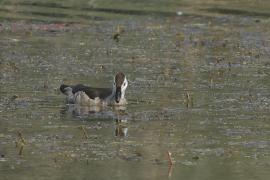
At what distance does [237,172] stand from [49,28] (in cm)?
1399

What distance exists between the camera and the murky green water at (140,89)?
40.9 feet

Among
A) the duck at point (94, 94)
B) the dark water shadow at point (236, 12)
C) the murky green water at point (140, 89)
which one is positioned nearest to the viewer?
the murky green water at point (140, 89)

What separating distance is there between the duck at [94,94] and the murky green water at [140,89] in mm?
195

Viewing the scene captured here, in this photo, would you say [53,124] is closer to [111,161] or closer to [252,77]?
[111,161]

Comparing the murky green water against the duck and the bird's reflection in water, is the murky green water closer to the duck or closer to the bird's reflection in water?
the bird's reflection in water

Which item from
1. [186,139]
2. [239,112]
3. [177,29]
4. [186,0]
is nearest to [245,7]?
[186,0]

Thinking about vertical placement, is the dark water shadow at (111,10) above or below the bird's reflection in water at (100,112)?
above

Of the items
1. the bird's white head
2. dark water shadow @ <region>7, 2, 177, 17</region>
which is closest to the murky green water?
dark water shadow @ <region>7, 2, 177, 17</region>

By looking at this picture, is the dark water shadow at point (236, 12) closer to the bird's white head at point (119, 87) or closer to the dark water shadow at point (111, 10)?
the dark water shadow at point (111, 10)

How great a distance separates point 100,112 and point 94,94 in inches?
27.9

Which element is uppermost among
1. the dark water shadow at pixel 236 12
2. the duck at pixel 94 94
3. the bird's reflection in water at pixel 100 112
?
the dark water shadow at pixel 236 12

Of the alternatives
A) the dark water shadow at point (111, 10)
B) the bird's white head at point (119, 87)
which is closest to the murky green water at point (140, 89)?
the dark water shadow at point (111, 10)

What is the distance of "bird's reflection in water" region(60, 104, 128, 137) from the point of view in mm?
15688

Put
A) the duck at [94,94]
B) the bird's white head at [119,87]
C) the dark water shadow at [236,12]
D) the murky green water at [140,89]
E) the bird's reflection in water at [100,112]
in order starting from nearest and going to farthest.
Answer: the murky green water at [140,89], the bird's reflection in water at [100,112], the bird's white head at [119,87], the duck at [94,94], the dark water shadow at [236,12]
